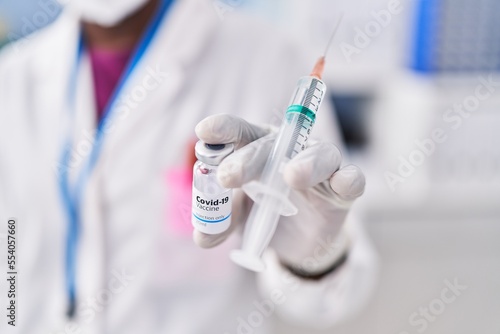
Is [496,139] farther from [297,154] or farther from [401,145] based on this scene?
[297,154]

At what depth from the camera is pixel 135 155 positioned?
2.66 feet

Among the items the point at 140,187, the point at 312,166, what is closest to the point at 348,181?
the point at 312,166

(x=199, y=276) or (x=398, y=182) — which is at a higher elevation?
Result: (x=199, y=276)

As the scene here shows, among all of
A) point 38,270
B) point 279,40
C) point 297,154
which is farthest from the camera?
point 279,40

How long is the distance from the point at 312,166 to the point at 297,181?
2cm

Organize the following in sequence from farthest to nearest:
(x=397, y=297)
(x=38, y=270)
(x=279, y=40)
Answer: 1. (x=397, y=297)
2. (x=279, y=40)
3. (x=38, y=270)

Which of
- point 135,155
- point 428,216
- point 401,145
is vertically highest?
point 135,155

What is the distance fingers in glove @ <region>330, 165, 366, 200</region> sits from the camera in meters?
0.40

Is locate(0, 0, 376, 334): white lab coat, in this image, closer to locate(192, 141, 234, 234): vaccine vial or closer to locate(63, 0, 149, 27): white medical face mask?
locate(63, 0, 149, 27): white medical face mask

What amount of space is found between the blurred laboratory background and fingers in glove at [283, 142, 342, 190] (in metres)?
1.07

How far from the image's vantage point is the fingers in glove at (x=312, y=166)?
1.23 ft

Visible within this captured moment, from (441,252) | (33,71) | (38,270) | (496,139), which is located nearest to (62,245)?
(38,270)

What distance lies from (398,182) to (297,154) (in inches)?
47.3

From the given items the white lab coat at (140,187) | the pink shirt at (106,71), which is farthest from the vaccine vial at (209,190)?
the pink shirt at (106,71)
